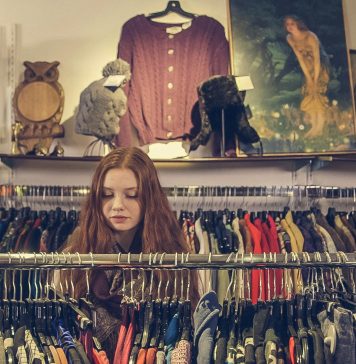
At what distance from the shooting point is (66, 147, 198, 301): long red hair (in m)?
2.28

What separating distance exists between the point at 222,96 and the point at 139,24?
667mm

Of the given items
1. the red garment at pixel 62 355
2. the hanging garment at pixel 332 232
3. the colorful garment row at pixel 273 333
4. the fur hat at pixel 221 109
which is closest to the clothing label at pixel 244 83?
the fur hat at pixel 221 109

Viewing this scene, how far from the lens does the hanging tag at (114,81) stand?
3.20m

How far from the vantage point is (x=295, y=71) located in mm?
3545

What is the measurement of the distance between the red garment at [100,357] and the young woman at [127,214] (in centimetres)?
41

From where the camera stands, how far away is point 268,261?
173 cm

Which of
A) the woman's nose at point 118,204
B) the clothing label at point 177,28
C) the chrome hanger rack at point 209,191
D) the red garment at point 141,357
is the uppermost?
the clothing label at point 177,28

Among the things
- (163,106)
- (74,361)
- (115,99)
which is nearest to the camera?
(74,361)

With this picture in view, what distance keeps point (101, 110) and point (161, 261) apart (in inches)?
64.1

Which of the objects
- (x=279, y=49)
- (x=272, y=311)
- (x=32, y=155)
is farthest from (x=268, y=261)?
(x=279, y=49)

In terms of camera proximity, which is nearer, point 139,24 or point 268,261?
point 268,261

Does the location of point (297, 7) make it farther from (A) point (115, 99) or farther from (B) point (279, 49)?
(A) point (115, 99)

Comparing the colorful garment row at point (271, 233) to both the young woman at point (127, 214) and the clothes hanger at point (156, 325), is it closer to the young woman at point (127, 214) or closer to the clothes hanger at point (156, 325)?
the young woman at point (127, 214)

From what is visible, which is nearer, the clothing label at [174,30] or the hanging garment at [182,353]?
the hanging garment at [182,353]
